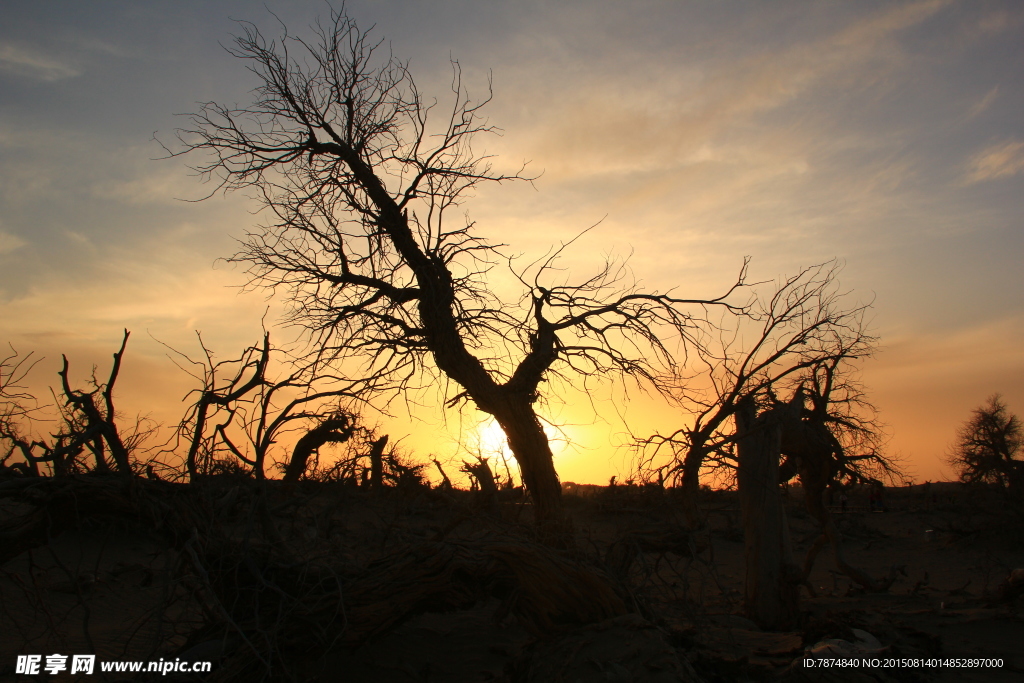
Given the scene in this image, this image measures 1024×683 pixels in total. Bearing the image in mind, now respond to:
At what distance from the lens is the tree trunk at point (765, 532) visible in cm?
883

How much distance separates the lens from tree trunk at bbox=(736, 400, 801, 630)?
8.83 metres

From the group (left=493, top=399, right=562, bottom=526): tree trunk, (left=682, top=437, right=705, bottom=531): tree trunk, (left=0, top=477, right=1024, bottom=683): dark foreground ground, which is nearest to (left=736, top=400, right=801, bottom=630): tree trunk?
(left=0, top=477, right=1024, bottom=683): dark foreground ground

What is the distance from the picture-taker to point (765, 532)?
29.7ft

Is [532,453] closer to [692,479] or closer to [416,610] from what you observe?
[692,479]

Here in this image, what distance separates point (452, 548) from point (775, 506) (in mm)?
5146

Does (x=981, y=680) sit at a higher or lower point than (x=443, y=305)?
lower

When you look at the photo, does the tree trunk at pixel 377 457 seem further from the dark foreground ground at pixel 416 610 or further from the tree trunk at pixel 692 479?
the tree trunk at pixel 692 479

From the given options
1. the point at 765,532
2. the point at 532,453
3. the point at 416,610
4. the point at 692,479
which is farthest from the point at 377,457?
the point at 765,532

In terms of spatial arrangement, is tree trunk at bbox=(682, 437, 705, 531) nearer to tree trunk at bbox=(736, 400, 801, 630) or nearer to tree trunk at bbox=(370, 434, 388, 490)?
tree trunk at bbox=(736, 400, 801, 630)

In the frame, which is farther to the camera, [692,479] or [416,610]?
[692,479]

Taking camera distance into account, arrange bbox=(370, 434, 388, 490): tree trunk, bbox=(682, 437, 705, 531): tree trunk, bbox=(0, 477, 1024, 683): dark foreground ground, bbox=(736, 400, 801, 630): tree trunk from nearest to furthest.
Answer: bbox=(0, 477, 1024, 683): dark foreground ground < bbox=(682, 437, 705, 531): tree trunk < bbox=(370, 434, 388, 490): tree trunk < bbox=(736, 400, 801, 630): tree trunk

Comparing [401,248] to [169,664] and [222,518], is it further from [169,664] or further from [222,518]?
[169,664]

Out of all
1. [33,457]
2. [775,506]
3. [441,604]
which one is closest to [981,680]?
[775,506]

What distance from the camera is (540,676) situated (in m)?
5.87
